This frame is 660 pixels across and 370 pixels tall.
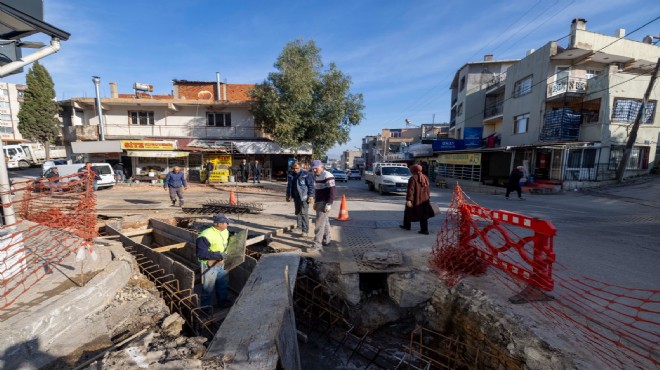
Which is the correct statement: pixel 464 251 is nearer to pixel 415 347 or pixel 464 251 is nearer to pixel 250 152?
pixel 415 347

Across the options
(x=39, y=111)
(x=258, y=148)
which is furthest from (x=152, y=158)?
(x=39, y=111)

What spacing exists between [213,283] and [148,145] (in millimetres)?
19694

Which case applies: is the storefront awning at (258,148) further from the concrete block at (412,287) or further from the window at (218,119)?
the concrete block at (412,287)

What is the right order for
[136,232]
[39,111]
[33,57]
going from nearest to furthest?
[33,57] < [136,232] < [39,111]

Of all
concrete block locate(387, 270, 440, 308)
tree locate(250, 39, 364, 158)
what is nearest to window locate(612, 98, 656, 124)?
tree locate(250, 39, 364, 158)

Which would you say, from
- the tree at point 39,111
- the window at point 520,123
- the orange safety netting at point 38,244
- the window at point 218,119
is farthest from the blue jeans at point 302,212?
the tree at point 39,111

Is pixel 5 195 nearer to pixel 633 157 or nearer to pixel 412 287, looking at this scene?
pixel 412 287

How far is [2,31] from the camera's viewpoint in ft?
12.5

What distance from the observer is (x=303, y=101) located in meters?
18.0

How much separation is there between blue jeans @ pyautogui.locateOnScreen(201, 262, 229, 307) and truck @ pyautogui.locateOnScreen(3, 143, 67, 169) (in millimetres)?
32731

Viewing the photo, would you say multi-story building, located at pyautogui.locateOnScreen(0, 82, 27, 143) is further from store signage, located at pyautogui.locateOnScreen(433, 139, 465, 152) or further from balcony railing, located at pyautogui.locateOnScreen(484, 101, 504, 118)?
balcony railing, located at pyautogui.locateOnScreen(484, 101, 504, 118)

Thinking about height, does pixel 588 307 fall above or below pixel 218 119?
below

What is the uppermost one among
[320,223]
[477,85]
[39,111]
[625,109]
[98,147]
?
[477,85]

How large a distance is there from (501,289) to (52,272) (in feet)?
22.3
